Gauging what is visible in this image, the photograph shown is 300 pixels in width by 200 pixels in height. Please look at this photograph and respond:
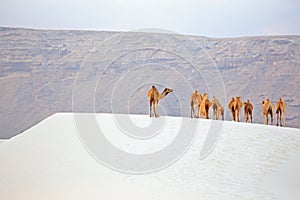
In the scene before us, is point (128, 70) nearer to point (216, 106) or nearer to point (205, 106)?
point (216, 106)

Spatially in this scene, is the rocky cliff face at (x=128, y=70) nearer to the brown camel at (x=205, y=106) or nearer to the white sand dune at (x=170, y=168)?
the brown camel at (x=205, y=106)

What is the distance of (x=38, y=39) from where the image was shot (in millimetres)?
106500

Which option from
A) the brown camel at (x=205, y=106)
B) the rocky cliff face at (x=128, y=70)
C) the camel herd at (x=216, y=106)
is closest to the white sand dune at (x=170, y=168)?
the camel herd at (x=216, y=106)

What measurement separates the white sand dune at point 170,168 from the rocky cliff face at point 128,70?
48.7 m

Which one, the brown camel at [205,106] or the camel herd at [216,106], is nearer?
the camel herd at [216,106]

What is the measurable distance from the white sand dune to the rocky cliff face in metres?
48.7

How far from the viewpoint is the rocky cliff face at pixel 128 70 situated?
8069 cm

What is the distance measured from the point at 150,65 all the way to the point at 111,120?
70.7m

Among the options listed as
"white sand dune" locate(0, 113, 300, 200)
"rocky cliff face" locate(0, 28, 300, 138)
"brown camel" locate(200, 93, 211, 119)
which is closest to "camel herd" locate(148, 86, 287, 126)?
"brown camel" locate(200, 93, 211, 119)

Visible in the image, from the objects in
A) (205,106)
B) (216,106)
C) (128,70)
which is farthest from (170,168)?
(128,70)

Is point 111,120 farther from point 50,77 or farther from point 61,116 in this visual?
point 50,77

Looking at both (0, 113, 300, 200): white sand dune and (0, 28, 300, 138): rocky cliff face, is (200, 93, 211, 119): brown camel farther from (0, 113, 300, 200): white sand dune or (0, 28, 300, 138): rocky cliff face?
(0, 28, 300, 138): rocky cliff face

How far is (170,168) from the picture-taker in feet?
55.0

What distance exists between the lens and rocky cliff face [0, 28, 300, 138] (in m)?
80.7
